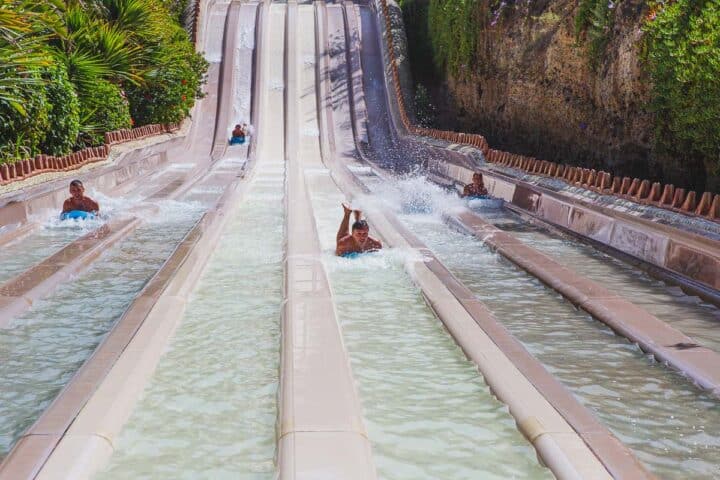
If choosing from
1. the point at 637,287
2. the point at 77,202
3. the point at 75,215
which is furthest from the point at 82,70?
the point at 637,287

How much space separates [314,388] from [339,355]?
1.92 ft

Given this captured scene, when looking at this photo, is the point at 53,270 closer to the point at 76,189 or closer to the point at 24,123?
the point at 76,189

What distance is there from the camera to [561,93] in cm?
1345

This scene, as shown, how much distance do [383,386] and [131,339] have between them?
168 centimetres

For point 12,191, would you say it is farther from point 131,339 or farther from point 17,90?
point 131,339

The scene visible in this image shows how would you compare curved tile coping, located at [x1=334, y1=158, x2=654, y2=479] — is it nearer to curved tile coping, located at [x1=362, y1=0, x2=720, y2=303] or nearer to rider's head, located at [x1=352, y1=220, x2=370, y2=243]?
rider's head, located at [x1=352, y1=220, x2=370, y2=243]

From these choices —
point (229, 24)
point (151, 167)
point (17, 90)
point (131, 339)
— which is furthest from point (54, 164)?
point (229, 24)

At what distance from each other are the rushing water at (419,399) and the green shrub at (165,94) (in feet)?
46.4

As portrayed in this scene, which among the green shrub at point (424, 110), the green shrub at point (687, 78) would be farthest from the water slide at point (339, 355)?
the green shrub at point (424, 110)

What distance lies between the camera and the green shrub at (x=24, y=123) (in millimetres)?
10376

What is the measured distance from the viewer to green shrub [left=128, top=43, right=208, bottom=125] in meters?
18.8

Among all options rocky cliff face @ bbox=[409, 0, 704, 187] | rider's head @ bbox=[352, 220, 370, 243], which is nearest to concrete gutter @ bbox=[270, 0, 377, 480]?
rider's head @ bbox=[352, 220, 370, 243]

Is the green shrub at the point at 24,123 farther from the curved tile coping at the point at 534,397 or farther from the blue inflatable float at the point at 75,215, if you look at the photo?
the curved tile coping at the point at 534,397

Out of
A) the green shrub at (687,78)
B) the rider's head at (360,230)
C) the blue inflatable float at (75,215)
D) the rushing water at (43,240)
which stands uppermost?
the green shrub at (687,78)
